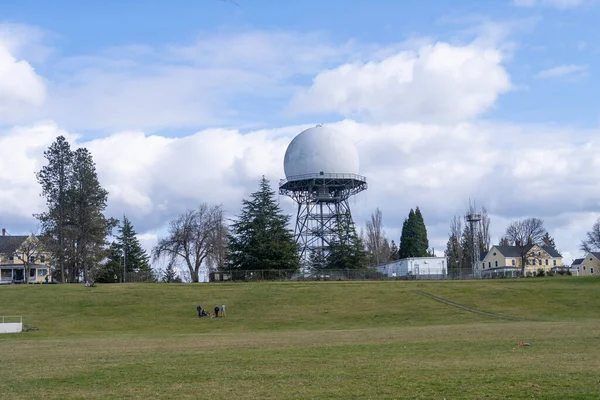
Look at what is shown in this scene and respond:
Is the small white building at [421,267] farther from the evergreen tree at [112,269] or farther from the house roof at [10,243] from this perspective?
the house roof at [10,243]

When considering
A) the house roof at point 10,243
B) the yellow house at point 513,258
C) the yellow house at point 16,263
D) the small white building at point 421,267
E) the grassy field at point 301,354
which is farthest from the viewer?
the yellow house at point 513,258

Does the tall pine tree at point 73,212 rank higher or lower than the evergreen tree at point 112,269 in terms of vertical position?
higher

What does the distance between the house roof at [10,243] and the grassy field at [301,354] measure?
52872 mm

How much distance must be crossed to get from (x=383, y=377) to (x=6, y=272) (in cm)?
10807

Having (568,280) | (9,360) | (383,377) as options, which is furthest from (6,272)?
(383,377)

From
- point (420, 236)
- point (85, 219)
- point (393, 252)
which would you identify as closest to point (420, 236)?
point (420, 236)

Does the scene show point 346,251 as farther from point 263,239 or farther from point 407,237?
point 407,237

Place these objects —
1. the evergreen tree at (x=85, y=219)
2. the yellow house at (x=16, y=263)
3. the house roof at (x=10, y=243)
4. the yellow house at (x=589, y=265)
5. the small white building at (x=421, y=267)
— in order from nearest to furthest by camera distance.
A: the evergreen tree at (x=85, y=219), the small white building at (x=421, y=267), the yellow house at (x=16, y=263), the house roof at (x=10, y=243), the yellow house at (x=589, y=265)

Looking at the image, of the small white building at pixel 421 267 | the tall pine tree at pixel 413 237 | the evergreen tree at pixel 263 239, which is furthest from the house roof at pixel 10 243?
the tall pine tree at pixel 413 237

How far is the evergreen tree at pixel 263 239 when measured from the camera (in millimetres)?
77312

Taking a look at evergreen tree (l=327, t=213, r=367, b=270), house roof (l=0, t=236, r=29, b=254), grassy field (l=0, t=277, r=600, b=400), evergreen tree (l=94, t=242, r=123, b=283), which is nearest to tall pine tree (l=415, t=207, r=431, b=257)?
evergreen tree (l=327, t=213, r=367, b=270)

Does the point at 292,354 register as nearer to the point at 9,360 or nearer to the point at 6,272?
the point at 9,360

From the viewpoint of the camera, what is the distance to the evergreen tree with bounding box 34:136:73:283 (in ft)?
253

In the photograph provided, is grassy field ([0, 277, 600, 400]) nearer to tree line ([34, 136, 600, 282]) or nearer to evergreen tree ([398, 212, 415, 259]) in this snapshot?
tree line ([34, 136, 600, 282])
